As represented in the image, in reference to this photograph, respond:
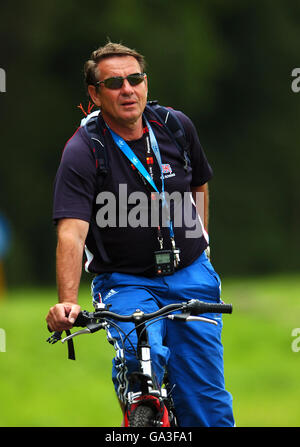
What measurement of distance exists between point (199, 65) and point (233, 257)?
22.9ft

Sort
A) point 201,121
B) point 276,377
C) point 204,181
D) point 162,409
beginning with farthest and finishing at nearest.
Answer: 1. point 201,121
2. point 276,377
3. point 204,181
4. point 162,409

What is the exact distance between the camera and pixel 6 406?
13.1 m

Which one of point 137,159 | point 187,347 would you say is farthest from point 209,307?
point 137,159

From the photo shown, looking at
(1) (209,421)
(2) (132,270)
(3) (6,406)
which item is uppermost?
(2) (132,270)

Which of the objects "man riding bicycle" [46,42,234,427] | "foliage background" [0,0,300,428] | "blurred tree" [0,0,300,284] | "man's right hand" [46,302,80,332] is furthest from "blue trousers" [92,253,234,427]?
"blurred tree" [0,0,300,284]

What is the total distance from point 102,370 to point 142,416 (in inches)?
372

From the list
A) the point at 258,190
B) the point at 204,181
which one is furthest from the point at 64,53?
the point at 204,181

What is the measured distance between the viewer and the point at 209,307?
5602mm

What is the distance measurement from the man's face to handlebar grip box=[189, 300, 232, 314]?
1.49m

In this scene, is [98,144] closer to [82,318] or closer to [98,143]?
[98,143]

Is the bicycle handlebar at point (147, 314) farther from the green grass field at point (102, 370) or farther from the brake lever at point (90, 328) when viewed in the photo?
the green grass field at point (102, 370)

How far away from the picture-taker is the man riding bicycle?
633cm

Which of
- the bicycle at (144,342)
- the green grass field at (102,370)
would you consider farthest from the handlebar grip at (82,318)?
the green grass field at (102,370)

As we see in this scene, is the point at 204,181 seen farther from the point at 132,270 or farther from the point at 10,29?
the point at 10,29
